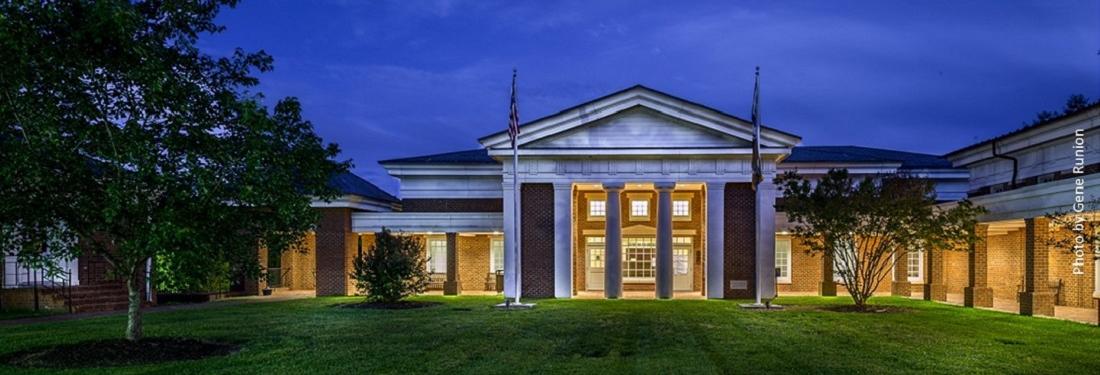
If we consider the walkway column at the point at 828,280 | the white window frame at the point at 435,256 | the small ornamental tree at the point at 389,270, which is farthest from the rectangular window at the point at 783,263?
the small ornamental tree at the point at 389,270

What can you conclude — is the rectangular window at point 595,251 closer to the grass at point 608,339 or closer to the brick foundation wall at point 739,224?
the brick foundation wall at point 739,224

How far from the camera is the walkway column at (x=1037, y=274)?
79.4ft

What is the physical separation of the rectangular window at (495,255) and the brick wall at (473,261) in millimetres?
201

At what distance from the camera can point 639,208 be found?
37344mm

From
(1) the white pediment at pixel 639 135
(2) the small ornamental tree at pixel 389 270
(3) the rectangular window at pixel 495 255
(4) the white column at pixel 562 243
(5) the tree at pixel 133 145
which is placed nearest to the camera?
(5) the tree at pixel 133 145

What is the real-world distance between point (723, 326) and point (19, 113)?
52.4 feet

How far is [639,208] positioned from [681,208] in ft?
6.47

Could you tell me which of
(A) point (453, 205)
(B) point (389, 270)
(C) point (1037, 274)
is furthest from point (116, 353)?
(C) point (1037, 274)

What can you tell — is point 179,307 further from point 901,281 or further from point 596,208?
point 901,281

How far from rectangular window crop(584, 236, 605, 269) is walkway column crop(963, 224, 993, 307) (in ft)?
50.2

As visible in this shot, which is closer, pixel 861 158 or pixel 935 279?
pixel 935 279

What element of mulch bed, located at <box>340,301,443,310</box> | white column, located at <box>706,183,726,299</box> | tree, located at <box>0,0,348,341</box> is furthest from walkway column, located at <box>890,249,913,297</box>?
tree, located at <box>0,0,348,341</box>

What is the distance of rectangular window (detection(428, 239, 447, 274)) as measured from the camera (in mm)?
37938

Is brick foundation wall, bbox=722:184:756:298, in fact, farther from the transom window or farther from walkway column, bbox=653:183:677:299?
the transom window
